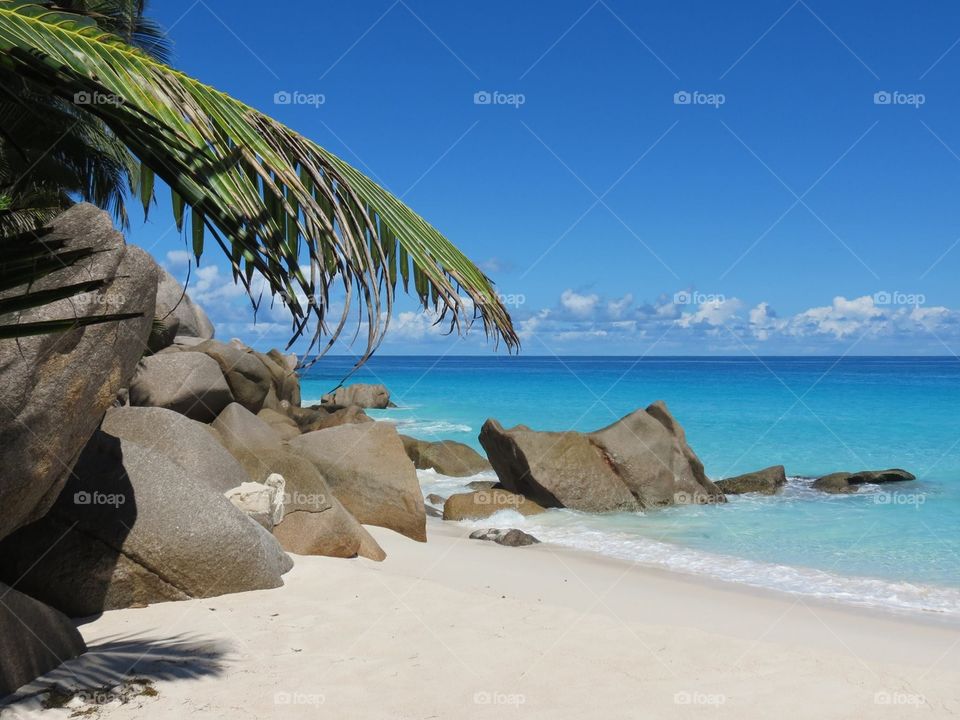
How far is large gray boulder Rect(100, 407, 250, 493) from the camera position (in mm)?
7805

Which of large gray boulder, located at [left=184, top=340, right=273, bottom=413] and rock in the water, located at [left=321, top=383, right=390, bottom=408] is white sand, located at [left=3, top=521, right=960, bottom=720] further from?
rock in the water, located at [left=321, top=383, right=390, bottom=408]

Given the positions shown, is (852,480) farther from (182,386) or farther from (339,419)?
(182,386)

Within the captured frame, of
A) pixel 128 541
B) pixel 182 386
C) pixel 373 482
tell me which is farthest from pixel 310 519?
pixel 182 386

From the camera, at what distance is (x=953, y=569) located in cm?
1069

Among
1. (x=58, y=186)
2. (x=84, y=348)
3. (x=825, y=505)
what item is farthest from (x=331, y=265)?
(x=825, y=505)

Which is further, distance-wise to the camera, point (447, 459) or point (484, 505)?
point (447, 459)

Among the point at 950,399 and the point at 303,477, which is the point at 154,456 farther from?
the point at 950,399

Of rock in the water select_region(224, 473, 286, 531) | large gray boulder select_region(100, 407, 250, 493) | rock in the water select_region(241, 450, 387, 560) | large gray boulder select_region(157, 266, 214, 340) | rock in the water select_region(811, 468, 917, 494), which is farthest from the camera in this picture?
large gray boulder select_region(157, 266, 214, 340)

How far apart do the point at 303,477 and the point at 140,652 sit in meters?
3.40

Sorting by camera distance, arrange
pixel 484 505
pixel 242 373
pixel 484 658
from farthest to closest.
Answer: pixel 242 373 → pixel 484 505 → pixel 484 658

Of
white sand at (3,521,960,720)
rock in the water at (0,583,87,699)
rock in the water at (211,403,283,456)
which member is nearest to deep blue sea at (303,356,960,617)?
white sand at (3,521,960,720)

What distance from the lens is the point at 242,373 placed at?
1903cm

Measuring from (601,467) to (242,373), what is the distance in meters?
8.92

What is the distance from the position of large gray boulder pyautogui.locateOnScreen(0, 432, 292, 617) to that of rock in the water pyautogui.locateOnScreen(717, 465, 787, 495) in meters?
12.8
